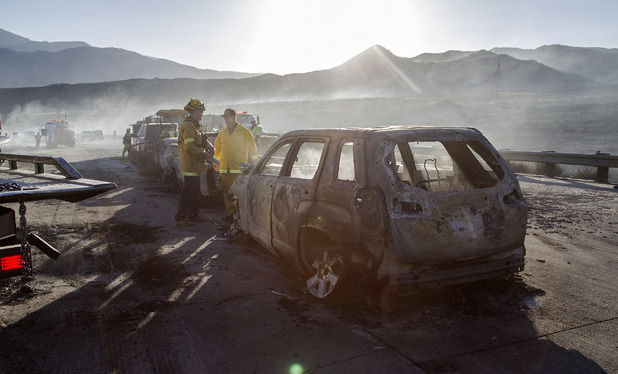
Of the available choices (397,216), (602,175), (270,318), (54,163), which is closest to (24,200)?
(54,163)

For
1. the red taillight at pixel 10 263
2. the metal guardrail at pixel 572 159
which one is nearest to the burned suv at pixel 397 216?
the red taillight at pixel 10 263

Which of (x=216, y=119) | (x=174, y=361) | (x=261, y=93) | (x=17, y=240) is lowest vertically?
(x=174, y=361)

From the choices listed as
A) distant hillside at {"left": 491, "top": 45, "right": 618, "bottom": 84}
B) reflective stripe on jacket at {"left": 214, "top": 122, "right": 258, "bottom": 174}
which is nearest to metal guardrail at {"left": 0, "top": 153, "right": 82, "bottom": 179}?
reflective stripe on jacket at {"left": 214, "top": 122, "right": 258, "bottom": 174}

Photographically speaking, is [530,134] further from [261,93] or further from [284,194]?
[261,93]

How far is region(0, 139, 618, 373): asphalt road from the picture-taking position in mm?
3326

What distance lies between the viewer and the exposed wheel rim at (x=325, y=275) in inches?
166

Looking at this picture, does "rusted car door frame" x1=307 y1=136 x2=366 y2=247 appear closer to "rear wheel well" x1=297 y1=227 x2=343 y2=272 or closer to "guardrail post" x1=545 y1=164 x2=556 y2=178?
"rear wheel well" x1=297 y1=227 x2=343 y2=272

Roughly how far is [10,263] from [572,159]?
565 inches

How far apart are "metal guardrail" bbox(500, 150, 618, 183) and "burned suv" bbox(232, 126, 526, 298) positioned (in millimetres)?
10356

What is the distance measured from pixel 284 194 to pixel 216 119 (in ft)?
74.9

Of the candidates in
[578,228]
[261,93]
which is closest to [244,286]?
[578,228]

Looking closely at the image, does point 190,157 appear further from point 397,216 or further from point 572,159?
point 572,159

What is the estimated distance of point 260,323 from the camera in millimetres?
3977

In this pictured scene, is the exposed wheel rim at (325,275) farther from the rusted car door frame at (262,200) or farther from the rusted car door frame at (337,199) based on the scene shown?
the rusted car door frame at (262,200)
